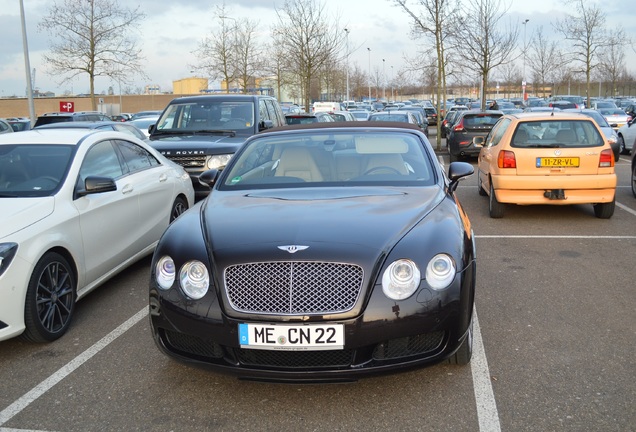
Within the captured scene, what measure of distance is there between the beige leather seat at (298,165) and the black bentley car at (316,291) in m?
0.85

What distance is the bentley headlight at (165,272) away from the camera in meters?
3.53

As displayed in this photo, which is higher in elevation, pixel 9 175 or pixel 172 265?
pixel 9 175

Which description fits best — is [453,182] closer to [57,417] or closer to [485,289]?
[485,289]

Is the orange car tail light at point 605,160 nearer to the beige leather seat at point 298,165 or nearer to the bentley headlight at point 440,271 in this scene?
the beige leather seat at point 298,165

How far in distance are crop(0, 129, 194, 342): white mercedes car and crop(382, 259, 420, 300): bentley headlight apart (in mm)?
2576

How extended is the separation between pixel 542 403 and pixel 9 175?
14.7 feet

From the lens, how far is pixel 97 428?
3293mm

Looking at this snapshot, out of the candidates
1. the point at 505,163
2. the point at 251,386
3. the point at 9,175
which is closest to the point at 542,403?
the point at 251,386

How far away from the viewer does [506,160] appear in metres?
8.84

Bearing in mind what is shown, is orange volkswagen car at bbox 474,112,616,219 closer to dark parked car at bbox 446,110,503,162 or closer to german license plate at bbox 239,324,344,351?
german license plate at bbox 239,324,344,351

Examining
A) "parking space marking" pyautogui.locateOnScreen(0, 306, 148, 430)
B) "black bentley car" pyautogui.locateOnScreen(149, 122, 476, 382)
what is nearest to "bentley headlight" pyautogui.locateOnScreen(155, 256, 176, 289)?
"black bentley car" pyautogui.locateOnScreen(149, 122, 476, 382)

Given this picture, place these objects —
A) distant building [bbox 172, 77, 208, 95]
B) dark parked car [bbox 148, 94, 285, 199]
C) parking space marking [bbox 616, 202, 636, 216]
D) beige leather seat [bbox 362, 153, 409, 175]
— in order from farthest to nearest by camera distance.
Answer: distant building [bbox 172, 77, 208, 95] → dark parked car [bbox 148, 94, 285, 199] → parking space marking [bbox 616, 202, 636, 216] → beige leather seat [bbox 362, 153, 409, 175]

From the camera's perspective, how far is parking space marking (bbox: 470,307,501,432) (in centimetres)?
325

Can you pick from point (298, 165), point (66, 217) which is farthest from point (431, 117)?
point (66, 217)
